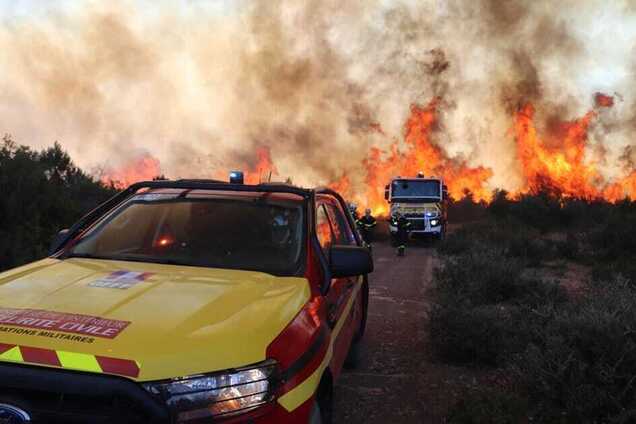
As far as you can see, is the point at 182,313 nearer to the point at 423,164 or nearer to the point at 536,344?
the point at 536,344

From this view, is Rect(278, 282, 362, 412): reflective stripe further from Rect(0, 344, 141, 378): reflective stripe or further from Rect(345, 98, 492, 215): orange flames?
Rect(345, 98, 492, 215): orange flames

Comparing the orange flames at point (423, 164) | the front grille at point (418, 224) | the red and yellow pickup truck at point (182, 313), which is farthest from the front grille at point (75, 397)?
the orange flames at point (423, 164)

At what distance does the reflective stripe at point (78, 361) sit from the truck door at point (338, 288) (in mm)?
1619

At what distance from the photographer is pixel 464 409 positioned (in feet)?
14.2

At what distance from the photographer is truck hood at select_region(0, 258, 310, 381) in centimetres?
207

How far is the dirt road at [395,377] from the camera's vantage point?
15.1 feet

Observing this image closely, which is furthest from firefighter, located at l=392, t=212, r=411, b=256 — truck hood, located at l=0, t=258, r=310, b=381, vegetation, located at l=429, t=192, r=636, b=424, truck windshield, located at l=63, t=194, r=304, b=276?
truck hood, located at l=0, t=258, r=310, b=381

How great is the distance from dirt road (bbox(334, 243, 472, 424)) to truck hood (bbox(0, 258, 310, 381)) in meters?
2.07

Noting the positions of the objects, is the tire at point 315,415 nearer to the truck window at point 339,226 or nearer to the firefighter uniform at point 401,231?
the truck window at point 339,226

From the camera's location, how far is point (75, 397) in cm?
201

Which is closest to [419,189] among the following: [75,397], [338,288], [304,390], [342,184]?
[338,288]

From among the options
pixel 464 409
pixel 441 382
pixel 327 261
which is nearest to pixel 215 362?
pixel 327 261

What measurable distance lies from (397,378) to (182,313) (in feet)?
11.7

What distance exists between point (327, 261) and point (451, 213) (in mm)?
36306
